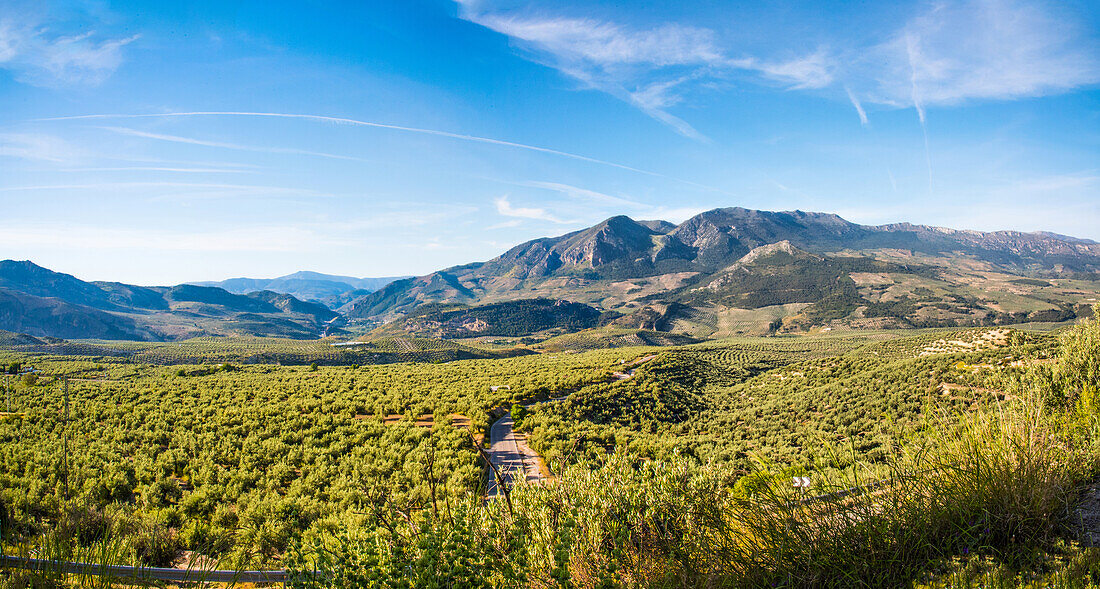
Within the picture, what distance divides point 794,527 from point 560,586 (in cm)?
197

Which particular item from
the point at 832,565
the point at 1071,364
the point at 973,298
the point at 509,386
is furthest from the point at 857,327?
the point at 832,565

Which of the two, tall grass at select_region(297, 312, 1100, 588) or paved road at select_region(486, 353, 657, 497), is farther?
paved road at select_region(486, 353, 657, 497)

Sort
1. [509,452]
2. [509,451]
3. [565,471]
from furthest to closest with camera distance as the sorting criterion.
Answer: [509,451] → [509,452] → [565,471]

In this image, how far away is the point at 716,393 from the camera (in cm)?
3741

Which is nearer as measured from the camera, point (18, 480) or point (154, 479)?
point (18, 480)

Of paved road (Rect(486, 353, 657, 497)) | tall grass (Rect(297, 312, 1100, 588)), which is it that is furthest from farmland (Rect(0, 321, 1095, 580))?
paved road (Rect(486, 353, 657, 497))

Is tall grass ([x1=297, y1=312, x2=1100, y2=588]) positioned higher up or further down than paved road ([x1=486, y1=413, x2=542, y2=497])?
higher up

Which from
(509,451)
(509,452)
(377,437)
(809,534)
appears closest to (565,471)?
A: (809,534)

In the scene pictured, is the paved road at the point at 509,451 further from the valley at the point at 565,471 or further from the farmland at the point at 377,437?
the farmland at the point at 377,437

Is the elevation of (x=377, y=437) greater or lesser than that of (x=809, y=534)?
lesser

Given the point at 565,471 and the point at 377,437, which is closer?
the point at 565,471

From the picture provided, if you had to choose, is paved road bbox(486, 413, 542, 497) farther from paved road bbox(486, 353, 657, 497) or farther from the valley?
the valley

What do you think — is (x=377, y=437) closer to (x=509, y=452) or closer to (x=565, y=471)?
(x=509, y=452)

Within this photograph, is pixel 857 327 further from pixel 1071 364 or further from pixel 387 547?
pixel 387 547
